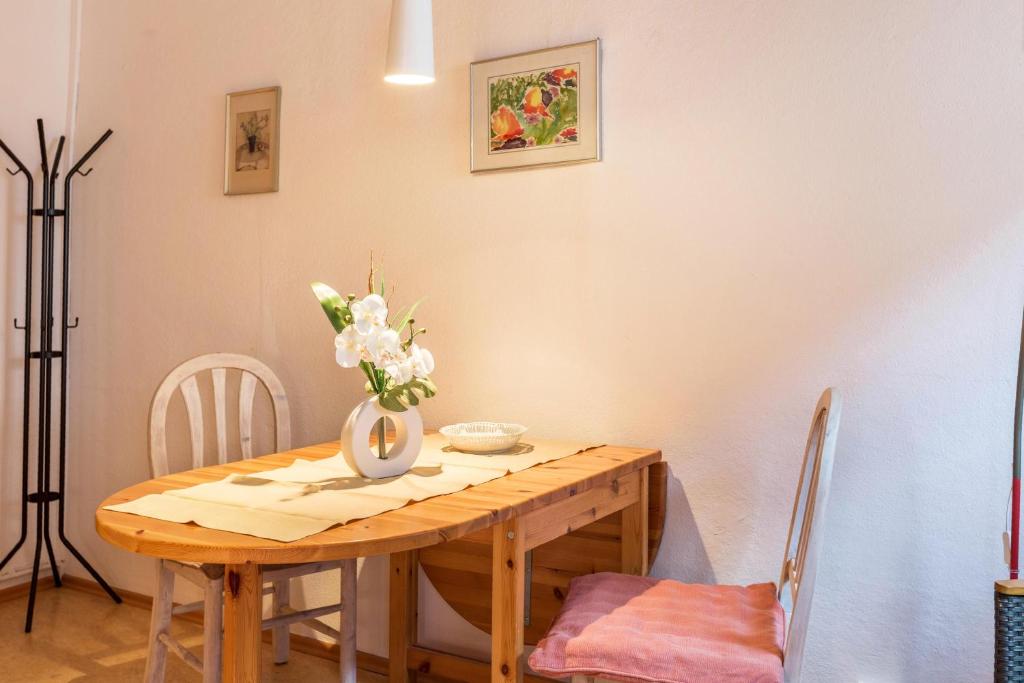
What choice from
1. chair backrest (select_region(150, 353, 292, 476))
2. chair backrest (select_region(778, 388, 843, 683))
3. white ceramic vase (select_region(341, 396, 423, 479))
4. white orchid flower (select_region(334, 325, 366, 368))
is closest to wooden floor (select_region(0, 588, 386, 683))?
chair backrest (select_region(150, 353, 292, 476))

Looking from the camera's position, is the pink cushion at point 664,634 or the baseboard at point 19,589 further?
the baseboard at point 19,589

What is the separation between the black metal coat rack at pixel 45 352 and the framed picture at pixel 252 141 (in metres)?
0.49

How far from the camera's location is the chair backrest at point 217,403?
87.7 inches

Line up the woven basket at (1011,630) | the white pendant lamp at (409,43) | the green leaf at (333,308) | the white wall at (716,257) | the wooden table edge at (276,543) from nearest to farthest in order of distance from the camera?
the wooden table edge at (276,543) < the woven basket at (1011,630) < the green leaf at (333,308) < the white wall at (716,257) < the white pendant lamp at (409,43)

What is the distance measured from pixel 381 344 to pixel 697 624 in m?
0.77

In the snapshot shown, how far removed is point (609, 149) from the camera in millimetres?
2256

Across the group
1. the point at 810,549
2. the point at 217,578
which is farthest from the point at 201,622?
the point at 810,549

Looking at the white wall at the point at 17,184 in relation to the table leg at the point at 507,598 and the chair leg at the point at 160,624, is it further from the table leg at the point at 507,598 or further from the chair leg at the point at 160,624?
the table leg at the point at 507,598

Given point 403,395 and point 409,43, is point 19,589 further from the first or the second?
point 409,43

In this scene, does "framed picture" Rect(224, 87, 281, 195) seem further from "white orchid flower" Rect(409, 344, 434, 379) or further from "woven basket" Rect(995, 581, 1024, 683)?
"woven basket" Rect(995, 581, 1024, 683)

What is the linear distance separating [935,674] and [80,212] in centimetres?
296

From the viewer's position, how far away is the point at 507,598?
163 centimetres

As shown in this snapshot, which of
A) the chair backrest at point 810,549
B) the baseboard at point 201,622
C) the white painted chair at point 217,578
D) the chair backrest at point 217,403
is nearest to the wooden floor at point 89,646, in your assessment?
the baseboard at point 201,622

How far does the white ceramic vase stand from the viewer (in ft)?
5.66
